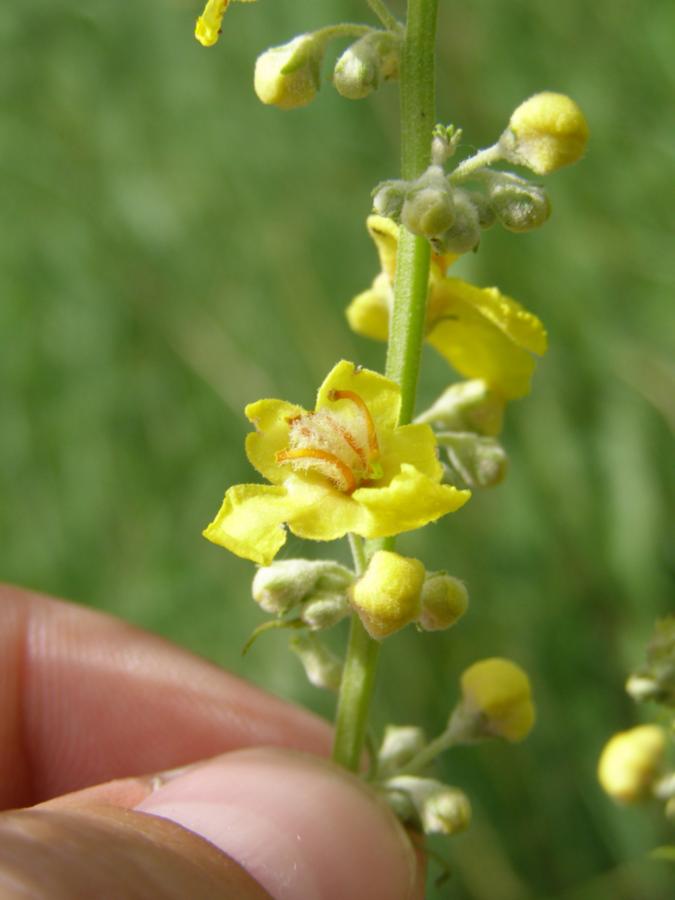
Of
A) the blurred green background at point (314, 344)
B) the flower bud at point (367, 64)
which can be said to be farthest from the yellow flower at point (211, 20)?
the blurred green background at point (314, 344)

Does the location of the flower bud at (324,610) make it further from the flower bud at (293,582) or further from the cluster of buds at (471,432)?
the cluster of buds at (471,432)

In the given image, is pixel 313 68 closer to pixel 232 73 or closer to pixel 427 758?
pixel 427 758

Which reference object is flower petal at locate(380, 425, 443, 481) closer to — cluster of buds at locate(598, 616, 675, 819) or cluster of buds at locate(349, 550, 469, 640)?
cluster of buds at locate(349, 550, 469, 640)

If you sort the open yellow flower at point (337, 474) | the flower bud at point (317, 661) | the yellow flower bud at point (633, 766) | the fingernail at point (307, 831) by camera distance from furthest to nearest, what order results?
the yellow flower bud at point (633, 766) < the flower bud at point (317, 661) < the fingernail at point (307, 831) < the open yellow flower at point (337, 474)

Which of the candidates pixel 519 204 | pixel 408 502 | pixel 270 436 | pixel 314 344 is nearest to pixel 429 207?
pixel 519 204

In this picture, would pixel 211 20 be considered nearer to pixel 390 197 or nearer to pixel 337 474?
pixel 390 197

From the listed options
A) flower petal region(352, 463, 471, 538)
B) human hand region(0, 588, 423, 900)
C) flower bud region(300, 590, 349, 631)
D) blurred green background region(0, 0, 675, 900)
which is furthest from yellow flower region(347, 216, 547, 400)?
blurred green background region(0, 0, 675, 900)

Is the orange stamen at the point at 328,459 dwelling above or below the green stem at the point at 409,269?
below

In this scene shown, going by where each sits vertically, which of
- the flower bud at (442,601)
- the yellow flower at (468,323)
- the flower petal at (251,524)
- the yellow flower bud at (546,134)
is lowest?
the flower bud at (442,601)
